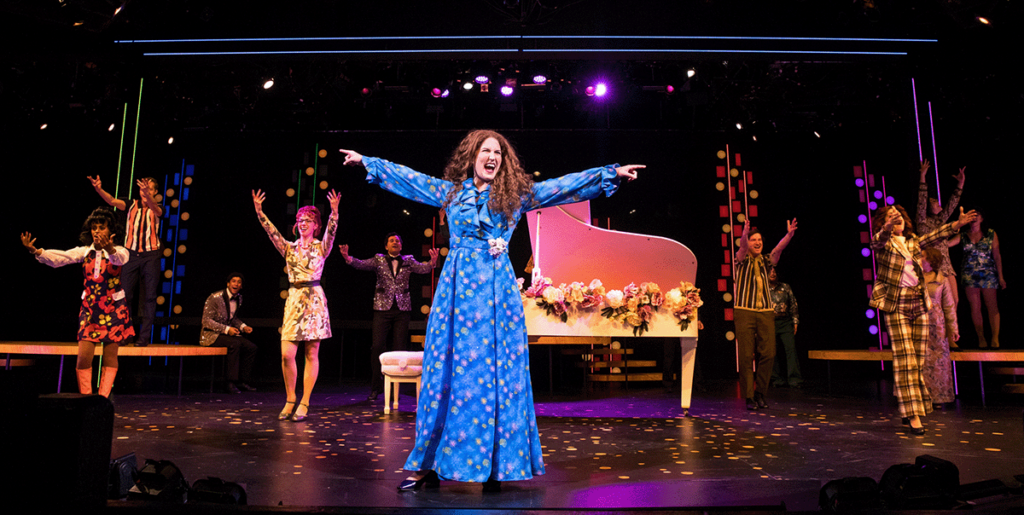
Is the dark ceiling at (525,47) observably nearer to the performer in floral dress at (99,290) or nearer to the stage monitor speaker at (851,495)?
the performer in floral dress at (99,290)

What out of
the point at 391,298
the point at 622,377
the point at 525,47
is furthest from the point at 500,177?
the point at 622,377

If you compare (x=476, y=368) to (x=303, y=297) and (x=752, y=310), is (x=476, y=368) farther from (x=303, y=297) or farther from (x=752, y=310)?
(x=752, y=310)

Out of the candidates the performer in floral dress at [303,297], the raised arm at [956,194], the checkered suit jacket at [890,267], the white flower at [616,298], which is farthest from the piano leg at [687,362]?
the raised arm at [956,194]

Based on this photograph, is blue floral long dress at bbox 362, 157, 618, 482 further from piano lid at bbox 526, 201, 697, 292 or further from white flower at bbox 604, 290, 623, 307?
piano lid at bbox 526, 201, 697, 292

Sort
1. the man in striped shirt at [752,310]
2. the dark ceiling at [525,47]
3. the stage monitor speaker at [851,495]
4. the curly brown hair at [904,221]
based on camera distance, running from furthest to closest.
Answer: the dark ceiling at [525,47] < the man in striped shirt at [752,310] < the curly brown hair at [904,221] < the stage monitor speaker at [851,495]

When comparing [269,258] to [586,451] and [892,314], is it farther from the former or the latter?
[892,314]

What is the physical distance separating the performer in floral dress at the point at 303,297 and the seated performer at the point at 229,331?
9.48 feet

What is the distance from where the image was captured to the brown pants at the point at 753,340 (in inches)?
237

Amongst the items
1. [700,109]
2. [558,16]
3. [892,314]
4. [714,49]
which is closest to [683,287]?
[892,314]

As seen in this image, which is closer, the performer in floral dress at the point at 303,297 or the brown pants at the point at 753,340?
the performer in floral dress at the point at 303,297

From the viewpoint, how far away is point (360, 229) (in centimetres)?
1033

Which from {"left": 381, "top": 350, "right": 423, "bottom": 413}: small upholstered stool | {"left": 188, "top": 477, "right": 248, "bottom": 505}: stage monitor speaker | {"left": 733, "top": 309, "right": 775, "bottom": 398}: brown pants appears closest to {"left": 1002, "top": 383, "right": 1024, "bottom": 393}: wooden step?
{"left": 733, "top": 309, "right": 775, "bottom": 398}: brown pants

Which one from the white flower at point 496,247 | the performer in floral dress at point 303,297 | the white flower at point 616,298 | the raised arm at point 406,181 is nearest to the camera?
the white flower at point 496,247

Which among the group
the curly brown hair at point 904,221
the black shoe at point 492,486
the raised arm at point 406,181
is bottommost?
the black shoe at point 492,486
